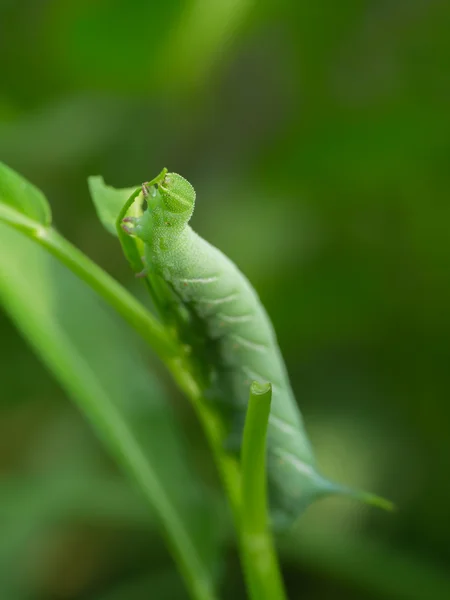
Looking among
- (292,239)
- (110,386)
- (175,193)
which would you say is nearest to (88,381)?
(110,386)

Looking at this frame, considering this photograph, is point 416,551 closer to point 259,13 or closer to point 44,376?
point 44,376

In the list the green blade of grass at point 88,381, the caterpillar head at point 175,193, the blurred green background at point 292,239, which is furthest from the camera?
the blurred green background at point 292,239

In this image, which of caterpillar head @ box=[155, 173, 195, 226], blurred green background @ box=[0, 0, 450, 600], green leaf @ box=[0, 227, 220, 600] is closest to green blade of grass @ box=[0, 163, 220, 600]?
green leaf @ box=[0, 227, 220, 600]

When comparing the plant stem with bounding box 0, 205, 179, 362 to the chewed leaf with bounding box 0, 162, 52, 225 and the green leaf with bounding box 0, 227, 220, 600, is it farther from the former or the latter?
the green leaf with bounding box 0, 227, 220, 600

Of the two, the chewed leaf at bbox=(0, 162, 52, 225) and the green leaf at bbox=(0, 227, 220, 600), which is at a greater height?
the chewed leaf at bbox=(0, 162, 52, 225)

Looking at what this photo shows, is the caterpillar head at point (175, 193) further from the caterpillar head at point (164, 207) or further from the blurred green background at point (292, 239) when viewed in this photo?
the blurred green background at point (292, 239)

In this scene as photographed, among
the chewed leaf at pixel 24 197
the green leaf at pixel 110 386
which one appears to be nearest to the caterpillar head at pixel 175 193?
the chewed leaf at pixel 24 197
